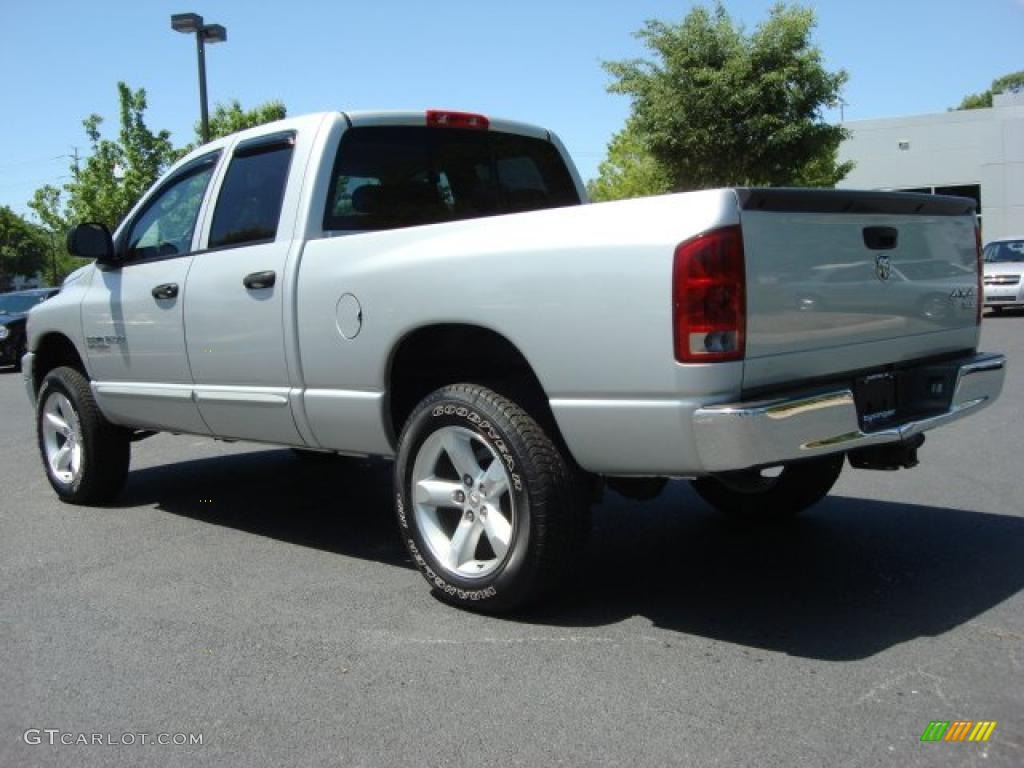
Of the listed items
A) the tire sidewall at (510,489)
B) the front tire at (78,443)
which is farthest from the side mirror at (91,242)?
the tire sidewall at (510,489)

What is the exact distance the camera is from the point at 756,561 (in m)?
4.47

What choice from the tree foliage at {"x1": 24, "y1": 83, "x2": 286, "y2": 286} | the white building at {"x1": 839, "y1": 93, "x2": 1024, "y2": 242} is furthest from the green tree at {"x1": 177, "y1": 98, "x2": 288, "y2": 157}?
the white building at {"x1": 839, "y1": 93, "x2": 1024, "y2": 242}

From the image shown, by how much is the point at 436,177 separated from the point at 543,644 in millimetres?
2582

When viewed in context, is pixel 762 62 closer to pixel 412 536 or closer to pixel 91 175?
pixel 412 536

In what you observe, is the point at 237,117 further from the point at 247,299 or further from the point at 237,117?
the point at 247,299

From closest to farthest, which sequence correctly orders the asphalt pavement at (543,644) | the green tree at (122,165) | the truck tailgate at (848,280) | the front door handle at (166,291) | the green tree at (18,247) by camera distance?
the asphalt pavement at (543,644) < the truck tailgate at (848,280) < the front door handle at (166,291) < the green tree at (122,165) < the green tree at (18,247)

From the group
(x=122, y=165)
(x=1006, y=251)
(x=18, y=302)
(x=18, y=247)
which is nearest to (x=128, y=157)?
(x=122, y=165)

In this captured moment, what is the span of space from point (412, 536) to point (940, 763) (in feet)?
7.03

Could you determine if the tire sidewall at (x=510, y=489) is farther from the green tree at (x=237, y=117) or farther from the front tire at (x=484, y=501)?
the green tree at (x=237, y=117)

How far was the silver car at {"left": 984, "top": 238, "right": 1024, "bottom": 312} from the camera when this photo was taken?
781 inches

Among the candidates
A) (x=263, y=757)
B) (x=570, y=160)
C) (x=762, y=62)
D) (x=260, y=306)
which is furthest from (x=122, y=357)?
(x=762, y=62)

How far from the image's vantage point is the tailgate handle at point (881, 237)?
364 cm

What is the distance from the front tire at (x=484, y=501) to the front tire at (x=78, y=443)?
282 cm

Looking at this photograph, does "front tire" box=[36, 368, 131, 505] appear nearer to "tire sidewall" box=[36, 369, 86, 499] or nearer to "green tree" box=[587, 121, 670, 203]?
"tire sidewall" box=[36, 369, 86, 499]
